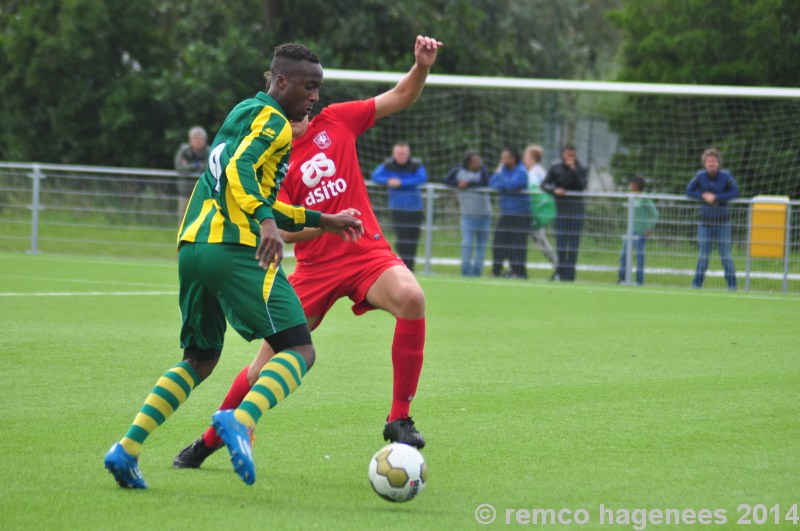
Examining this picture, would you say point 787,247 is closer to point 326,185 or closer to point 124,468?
point 326,185

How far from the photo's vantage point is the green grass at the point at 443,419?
15.9 ft

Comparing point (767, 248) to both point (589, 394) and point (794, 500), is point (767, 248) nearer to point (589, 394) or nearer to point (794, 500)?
point (589, 394)

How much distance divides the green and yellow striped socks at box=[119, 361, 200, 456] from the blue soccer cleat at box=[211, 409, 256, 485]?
0.56 metres

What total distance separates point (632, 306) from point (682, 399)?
6681 millimetres

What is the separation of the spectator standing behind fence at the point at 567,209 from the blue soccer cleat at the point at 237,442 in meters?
13.3

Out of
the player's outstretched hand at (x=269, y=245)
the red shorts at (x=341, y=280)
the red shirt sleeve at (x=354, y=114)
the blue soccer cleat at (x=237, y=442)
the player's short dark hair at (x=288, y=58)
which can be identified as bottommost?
the blue soccer cleat at (x=237, y=442)

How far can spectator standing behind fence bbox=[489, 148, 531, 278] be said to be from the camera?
17.9 metres

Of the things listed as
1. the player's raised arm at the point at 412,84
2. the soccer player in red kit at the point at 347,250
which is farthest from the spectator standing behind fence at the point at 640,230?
the soccer player in red kit at the point at 347,250

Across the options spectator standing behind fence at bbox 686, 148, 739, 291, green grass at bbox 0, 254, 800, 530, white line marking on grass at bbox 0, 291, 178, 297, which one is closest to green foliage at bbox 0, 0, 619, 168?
spectator standing behind fence at bbox 686, 148, 739, 291

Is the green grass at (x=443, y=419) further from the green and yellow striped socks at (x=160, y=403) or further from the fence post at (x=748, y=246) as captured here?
the fence post at (x=748, y=246)

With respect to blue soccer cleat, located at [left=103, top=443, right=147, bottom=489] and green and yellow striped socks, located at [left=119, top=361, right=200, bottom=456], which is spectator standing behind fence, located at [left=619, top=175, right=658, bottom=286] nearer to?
green and yellow striped socks, located at [left=119, top=361, right=200, bottom=456]

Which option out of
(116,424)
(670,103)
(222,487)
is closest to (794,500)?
(222,487)

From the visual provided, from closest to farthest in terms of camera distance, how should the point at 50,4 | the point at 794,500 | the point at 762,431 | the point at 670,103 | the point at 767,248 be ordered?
1. the point at 794,500
2. the point at 762,431
3. the point at 767,248
4. the point at 670,103
5. the point at 50,4

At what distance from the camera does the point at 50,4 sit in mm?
29062
